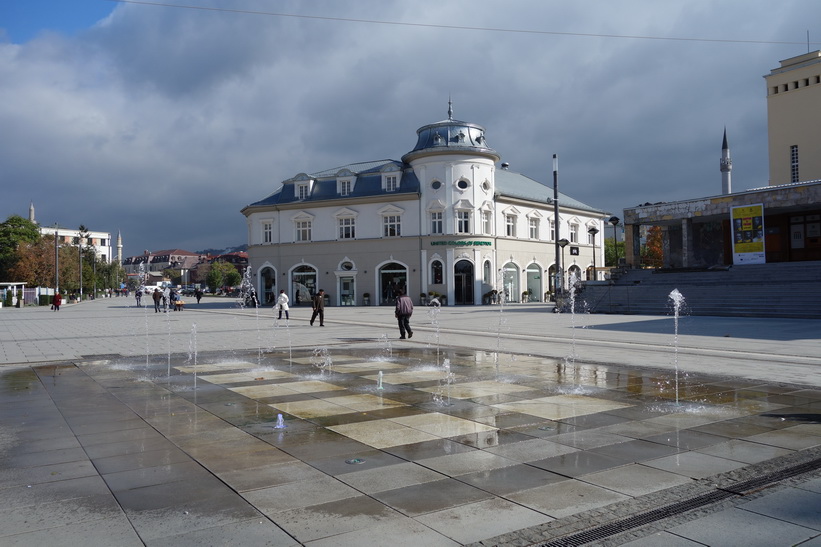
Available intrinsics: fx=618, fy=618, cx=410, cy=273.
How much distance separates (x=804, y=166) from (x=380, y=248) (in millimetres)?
40006

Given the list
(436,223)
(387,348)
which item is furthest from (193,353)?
(436,223)

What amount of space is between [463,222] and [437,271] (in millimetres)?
4832

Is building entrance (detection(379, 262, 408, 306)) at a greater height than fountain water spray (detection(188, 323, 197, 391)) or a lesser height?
greater

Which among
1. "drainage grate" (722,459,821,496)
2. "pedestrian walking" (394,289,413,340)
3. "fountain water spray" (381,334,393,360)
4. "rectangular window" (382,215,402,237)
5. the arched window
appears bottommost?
"drainage grate" (722,459,821,496)

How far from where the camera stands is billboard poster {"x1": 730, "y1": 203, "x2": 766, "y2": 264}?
120ft

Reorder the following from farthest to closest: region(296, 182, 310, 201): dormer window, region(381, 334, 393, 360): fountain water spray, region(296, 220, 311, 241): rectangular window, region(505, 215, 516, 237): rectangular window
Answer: region(296, 182, 310, 201): dormer window < region(296, 220, 311, 241): rectangular window < region(505, 215, 516, 237): rectangular window < region(381, 334, 393, 360): fountain water spray

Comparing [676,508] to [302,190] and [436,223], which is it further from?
[302,190]

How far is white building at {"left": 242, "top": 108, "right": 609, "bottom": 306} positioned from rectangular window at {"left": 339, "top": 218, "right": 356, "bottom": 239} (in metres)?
0.09

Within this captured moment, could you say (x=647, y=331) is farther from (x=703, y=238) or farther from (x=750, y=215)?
(x=703, y=238)

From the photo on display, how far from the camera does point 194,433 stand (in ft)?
24.6

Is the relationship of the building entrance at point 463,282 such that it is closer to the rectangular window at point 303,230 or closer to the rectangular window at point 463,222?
the rectangular window at point 463,222

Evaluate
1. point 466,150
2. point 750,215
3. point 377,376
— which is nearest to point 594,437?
point 377,376

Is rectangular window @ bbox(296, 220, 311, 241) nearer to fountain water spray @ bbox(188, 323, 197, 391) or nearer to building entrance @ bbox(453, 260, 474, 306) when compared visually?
building entrance @ bbox(453, 260, 474, 306)

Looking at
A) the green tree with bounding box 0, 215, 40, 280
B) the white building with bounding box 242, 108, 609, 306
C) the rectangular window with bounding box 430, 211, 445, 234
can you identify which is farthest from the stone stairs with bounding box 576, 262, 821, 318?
the green tree with bounding box 0, 215, 40, 280
